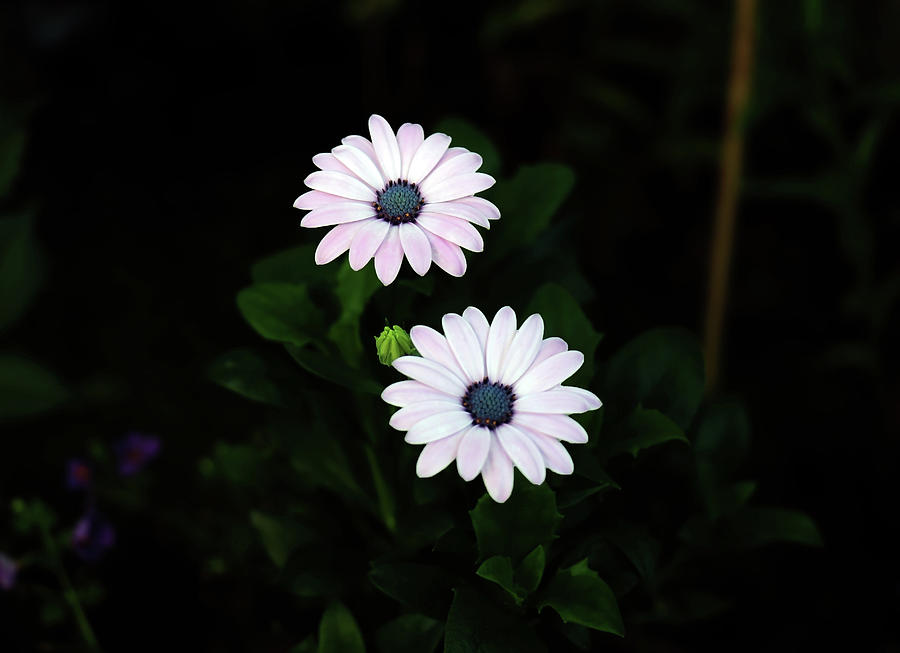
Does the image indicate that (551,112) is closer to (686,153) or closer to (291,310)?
(686,153)

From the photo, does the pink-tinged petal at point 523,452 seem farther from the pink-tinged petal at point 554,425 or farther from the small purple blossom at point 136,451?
the small purple blossom at point 136,451

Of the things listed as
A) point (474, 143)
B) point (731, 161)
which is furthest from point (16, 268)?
point (731, 161)

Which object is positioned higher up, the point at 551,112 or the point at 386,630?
the point at 551,112

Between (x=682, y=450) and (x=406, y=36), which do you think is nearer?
(x=682, y=450)

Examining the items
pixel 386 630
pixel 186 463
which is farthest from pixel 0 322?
pixel 386 630

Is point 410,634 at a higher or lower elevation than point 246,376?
lower

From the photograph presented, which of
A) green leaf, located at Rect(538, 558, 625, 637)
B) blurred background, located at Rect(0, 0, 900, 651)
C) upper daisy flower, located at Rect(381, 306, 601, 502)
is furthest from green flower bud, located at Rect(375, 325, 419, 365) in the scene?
blurred background, located at Rect(0, 0, 900, 651)

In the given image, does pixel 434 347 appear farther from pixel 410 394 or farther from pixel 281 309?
pixel 281 309
